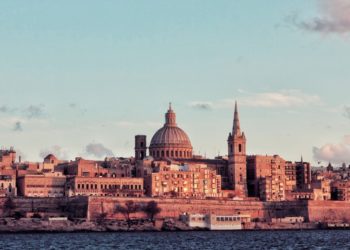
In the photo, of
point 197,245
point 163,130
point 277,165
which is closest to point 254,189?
point 277,165

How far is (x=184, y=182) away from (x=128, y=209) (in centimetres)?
1227

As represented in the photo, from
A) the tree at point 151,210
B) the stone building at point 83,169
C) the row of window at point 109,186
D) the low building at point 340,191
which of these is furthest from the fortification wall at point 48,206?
the low building at point 340,191

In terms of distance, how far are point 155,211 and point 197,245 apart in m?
34.5

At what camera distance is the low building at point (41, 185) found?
107 m

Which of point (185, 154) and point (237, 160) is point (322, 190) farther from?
point (185, 154)

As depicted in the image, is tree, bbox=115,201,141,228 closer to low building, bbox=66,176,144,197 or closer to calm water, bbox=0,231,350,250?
low building, bbox=66,176,144,197

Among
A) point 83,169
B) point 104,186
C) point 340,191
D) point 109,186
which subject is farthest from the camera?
point 340,191

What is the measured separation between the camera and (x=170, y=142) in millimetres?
127562

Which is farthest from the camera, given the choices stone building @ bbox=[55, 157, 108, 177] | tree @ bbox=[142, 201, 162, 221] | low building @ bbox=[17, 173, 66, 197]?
stone building @ bbox=[55, 157, 108, 177]

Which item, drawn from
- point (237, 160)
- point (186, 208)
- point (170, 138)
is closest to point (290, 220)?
point (186, 208)

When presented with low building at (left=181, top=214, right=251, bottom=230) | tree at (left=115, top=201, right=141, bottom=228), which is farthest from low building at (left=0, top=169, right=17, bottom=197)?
low building at (left=181, top=214, right=251, bottom=230)

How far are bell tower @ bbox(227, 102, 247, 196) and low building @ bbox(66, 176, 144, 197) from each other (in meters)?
14.3

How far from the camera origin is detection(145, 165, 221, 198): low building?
369 ft

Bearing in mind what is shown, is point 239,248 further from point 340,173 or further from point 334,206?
point 340,173
